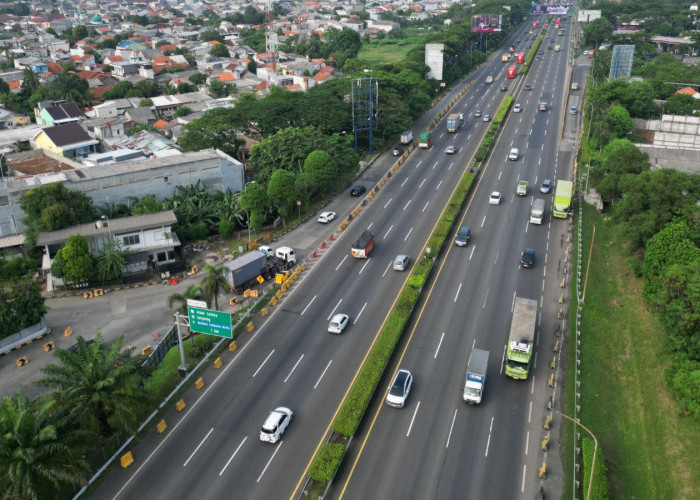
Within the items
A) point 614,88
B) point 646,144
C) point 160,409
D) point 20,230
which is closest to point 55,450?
point 160,409

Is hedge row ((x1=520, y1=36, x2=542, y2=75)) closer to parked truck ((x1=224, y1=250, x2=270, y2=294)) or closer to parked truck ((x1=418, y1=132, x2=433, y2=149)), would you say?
parked truck ((x1=418, y1=132, x2=433, y2=149))

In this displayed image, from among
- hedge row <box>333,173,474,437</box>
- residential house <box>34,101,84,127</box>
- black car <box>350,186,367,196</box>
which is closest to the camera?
hedge row <box>333,173,474,437</box>

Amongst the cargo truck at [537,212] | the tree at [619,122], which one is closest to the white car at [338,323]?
the cargo truck at [537,212]

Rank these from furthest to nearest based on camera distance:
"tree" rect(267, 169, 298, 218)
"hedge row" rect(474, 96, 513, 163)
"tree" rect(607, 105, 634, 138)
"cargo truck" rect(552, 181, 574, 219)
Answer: "tree" rect(607, 105, 634, 138) < "hedge row" rect(474, 96, 513, 163) < "tree" rect(267, 169, 298, 218) < "cargo truck" rect(552, 181, 574, 219)

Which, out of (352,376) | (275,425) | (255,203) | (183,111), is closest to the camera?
(275,425)

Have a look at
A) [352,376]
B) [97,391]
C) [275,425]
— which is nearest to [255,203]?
[352,376]

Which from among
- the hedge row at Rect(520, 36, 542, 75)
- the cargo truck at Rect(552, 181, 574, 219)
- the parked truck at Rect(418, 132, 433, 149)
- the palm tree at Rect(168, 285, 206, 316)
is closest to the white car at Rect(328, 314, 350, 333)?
the palm tree at Rect(168, 285, 206, 316)

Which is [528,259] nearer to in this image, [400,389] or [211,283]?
[400,389]
